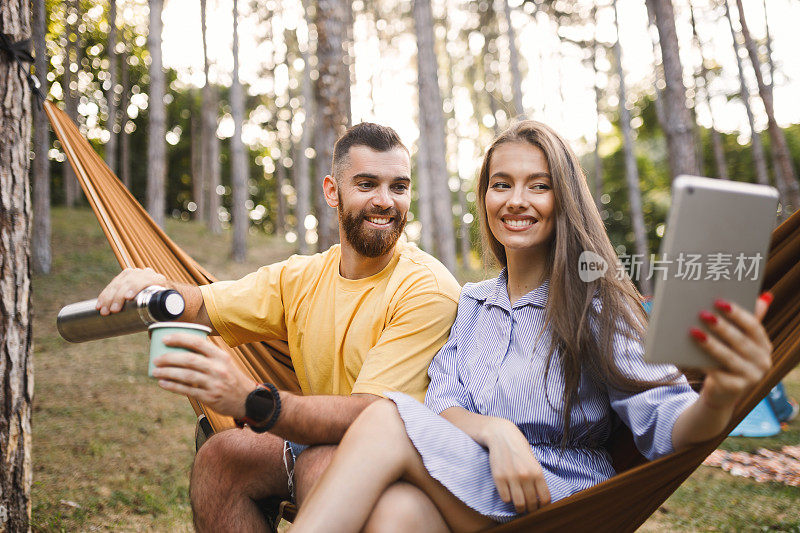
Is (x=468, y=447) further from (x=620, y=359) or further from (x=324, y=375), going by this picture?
(x=324, y=375)

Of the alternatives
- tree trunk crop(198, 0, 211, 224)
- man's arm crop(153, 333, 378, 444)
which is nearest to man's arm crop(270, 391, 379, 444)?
man's arm crop(153, 333, 378, 444)

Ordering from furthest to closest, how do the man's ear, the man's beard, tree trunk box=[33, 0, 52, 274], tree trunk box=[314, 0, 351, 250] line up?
tree trunk box=[33, 0, 52, 274] < tree trunk box=[314, 0, 351, 250] < the man's ear < the man's beard

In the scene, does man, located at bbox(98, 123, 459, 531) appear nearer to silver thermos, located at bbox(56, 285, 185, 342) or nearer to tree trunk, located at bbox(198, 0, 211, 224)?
silver thermos, located at bbox(56, 285, 185, 342)

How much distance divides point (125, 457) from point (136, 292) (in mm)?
2134

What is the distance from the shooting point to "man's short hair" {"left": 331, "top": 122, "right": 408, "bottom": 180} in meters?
1.72

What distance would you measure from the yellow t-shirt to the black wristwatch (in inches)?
9.0

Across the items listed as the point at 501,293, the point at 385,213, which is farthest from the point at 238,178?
the point at 501,293

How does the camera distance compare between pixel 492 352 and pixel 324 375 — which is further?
pixel 324 375

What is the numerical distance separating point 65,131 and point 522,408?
6.09ft

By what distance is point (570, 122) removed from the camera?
1355 centimetres

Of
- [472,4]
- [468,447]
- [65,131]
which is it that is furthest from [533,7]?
[468,447]

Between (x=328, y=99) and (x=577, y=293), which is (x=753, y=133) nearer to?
(x=328, y=99)

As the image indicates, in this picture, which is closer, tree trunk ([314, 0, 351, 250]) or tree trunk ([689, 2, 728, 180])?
tree trunk ([314, 0, 351, 250])

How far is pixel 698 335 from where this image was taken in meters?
0.79
